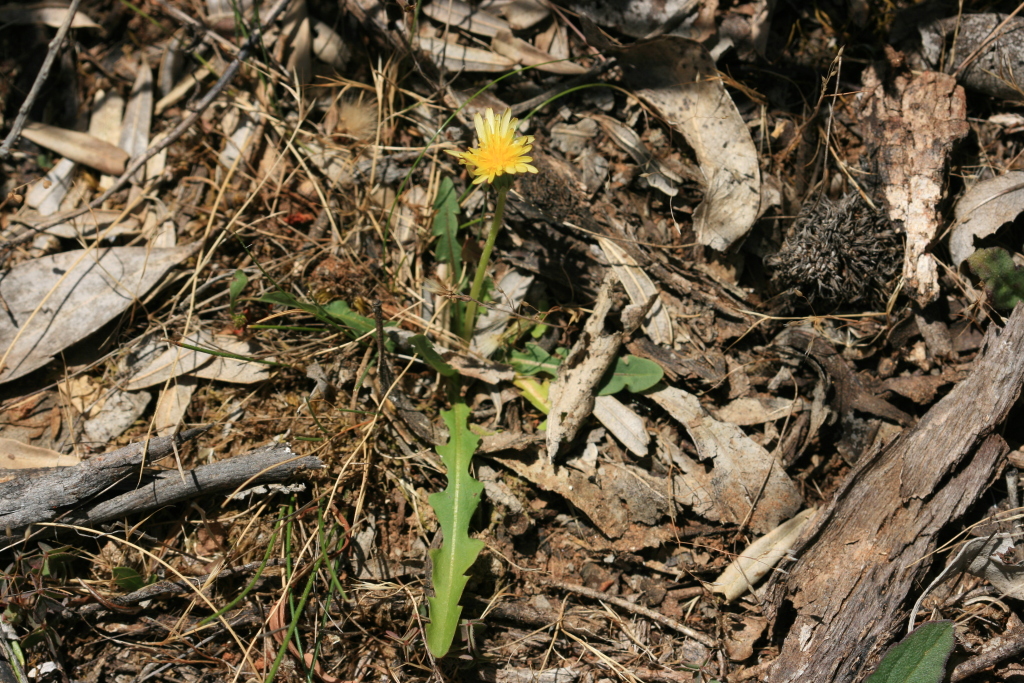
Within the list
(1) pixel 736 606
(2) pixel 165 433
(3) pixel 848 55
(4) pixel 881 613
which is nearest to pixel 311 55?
(2) pixel 165 433

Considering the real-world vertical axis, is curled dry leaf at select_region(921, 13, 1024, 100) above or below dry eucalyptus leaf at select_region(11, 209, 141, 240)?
above

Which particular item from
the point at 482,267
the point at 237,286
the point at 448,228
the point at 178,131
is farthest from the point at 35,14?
the point at 482,267

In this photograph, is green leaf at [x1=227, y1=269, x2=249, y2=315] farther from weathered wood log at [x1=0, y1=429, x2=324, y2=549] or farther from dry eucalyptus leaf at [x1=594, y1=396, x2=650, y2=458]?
dry eucalyptus leaf at [x1=594, y1=396, x2=650, y2=458]

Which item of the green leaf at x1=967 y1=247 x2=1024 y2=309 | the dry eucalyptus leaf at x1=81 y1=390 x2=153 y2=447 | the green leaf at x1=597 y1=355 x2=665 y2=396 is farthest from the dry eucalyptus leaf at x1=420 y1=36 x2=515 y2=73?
the green leaf at x1=967 y1=247 x2=1024 y2=309

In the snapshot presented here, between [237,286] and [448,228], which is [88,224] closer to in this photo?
[237,286]

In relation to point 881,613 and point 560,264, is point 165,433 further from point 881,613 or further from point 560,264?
point 881,613
